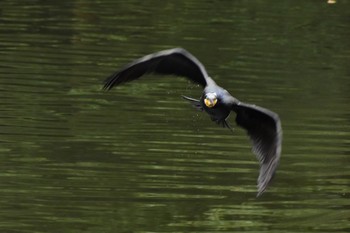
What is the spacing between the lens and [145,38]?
699 inches

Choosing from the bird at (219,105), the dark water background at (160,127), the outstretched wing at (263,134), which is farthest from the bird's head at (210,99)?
the dark water background at (160,127)

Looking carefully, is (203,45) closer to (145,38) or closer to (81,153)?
(145,38)

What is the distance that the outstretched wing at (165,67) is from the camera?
9.34 meters

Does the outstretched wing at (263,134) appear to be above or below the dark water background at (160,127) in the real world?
above

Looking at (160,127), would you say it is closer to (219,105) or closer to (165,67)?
(165,67)

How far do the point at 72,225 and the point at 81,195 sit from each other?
0.82 meters

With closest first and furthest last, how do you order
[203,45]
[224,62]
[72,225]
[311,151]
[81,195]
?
[72,225], [81,195], [311,151], [224,62], [203,45]

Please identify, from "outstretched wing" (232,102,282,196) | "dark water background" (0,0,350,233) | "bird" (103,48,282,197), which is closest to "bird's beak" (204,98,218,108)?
"bird" (103,48,282,197)

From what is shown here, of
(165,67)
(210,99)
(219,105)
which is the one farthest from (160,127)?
(210,99)

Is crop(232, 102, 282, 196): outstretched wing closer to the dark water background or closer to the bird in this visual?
the bird

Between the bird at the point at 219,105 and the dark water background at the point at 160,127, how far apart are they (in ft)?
2.41

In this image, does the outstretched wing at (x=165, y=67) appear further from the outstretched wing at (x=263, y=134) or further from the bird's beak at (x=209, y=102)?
the outstretched wing at (x=263, y=134)

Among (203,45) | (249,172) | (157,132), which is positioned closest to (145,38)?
(203,45)

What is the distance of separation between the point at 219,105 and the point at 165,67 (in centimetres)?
66
